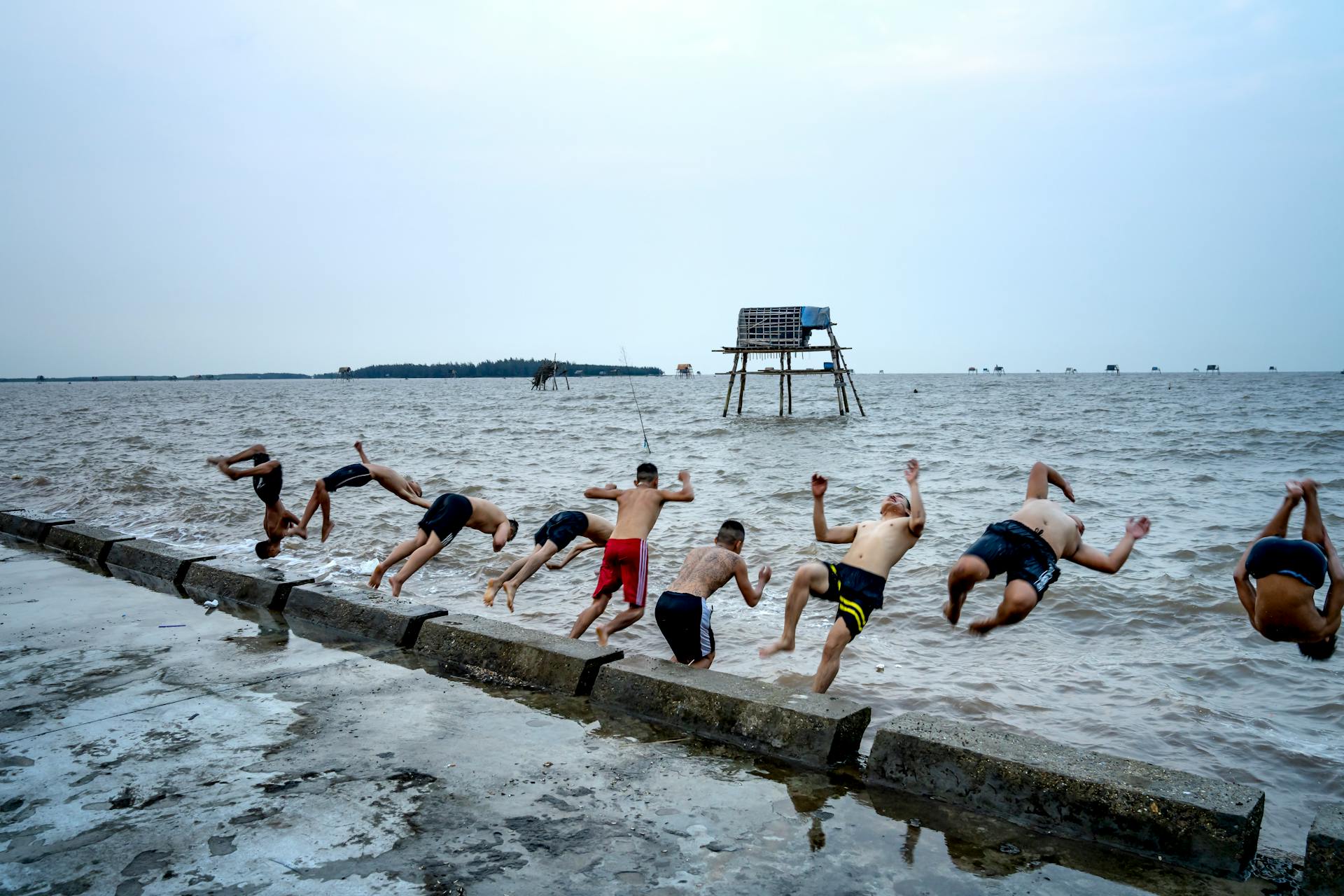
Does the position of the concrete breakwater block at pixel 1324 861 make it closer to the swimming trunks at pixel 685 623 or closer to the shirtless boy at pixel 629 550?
the swimming trunks at pixel 685 623

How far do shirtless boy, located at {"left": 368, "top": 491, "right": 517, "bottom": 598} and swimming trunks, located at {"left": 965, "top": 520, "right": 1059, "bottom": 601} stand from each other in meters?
4.56

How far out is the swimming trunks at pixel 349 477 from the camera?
28.3 feet

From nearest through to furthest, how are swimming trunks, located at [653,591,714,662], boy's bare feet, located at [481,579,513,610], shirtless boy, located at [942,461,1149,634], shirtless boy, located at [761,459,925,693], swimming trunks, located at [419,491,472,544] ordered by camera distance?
shirtless boy, located at [942,461,1149,634]
shirtless boy, located at [761,459,925,693]
swimming trunks, located at [653,591,714,662]
boy's bare feet, located at [481,579,513,610]
swimming trunks, located at [419,491,472,544]

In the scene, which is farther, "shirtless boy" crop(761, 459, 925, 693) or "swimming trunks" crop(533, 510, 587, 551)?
"swimming trunks" crop(533, 510, 587, 551)

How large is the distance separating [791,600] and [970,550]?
1.28 m

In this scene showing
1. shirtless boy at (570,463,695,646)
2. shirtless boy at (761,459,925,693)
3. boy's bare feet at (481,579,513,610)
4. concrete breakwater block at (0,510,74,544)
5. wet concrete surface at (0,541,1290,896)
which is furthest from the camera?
concrete breakwater block at (0,510,74,544)

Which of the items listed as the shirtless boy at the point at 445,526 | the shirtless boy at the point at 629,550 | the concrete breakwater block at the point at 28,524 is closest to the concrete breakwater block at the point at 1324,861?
the shirtless boy at the point at 629,550

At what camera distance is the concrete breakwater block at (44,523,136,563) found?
34.4 ft

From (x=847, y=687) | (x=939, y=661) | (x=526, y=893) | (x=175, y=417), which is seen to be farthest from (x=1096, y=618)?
(x=175, y=417)

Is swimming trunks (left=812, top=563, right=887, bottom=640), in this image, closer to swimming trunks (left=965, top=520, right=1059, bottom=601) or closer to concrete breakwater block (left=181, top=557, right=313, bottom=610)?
swimming trunks (left=965, top=520, right=1059, bottom=601)

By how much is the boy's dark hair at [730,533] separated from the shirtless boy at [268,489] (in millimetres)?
4394

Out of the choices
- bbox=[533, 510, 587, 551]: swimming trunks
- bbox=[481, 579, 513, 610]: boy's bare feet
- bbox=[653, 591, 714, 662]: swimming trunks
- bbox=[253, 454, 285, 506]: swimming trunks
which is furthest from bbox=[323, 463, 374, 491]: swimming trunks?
bbox=[653, 591, 714, 662]: swimming trunks

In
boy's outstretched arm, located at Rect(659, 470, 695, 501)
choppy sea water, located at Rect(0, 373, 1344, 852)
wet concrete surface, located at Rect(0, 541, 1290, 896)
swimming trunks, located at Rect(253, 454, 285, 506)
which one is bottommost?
choppy sea water, located at Rect(0, 373, 1344, 852)

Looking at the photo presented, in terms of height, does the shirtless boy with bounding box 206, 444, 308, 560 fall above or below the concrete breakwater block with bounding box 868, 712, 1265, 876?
above
